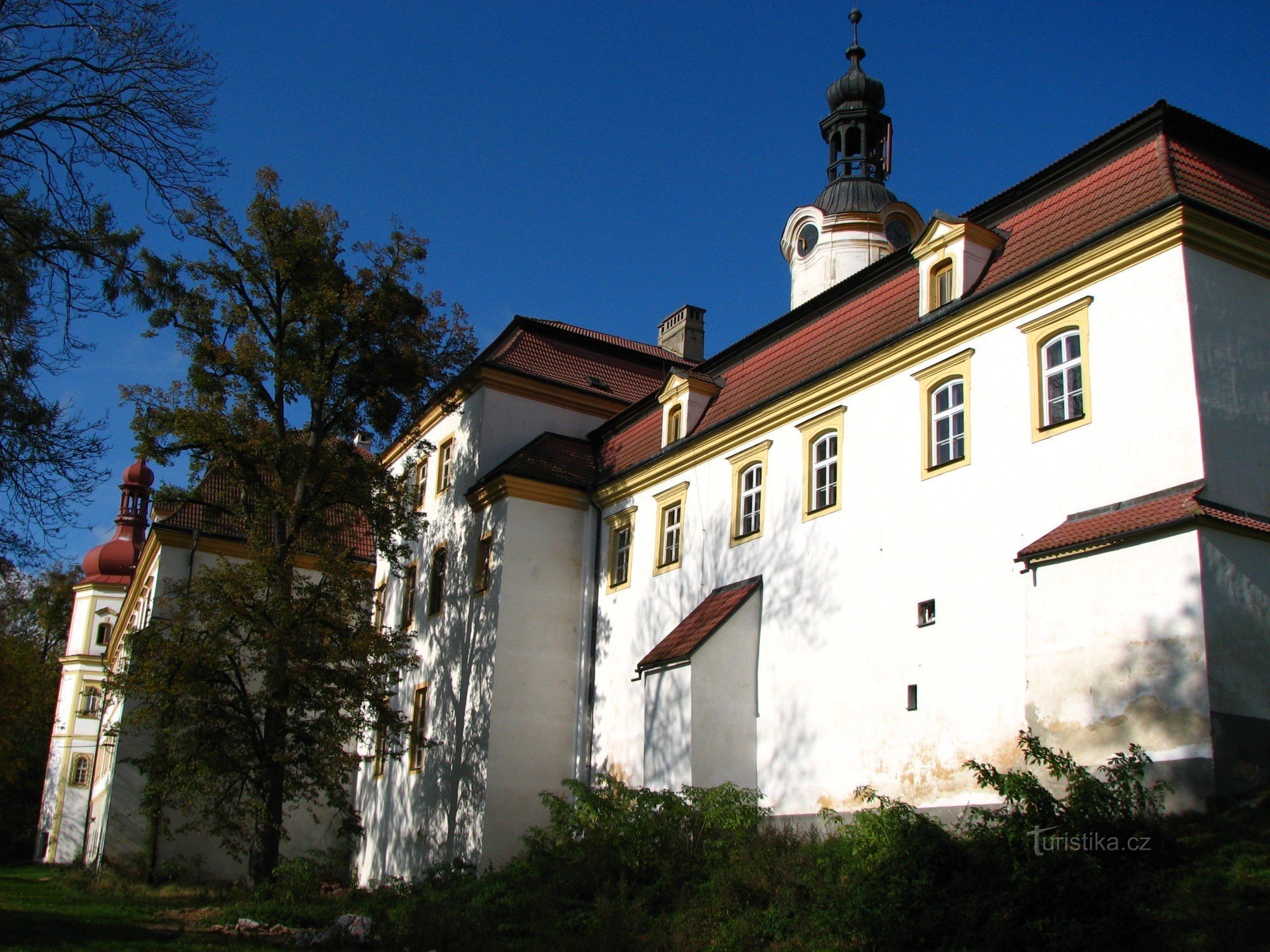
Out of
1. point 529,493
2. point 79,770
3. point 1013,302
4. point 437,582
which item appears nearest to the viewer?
point 1013,302

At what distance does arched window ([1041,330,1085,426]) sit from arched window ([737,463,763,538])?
5.77 metres

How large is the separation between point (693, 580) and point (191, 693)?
8840mm

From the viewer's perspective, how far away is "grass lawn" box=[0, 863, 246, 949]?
12.8 meters

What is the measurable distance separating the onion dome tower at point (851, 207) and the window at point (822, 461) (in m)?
14.0

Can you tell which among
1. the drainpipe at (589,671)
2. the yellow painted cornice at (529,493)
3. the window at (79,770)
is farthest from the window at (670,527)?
the window at (79,770)

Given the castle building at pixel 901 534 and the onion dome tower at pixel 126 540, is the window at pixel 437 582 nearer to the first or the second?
the castle building at pixel 901 534

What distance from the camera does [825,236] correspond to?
3120 cm

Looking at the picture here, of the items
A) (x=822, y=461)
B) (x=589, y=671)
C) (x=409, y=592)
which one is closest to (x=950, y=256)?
(x=822, y=461)

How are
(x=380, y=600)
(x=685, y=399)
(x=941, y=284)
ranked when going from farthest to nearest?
1. (x=380, y=600)
2. (x=685, y=399)
3. (x=941, y=284)

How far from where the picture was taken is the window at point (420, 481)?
2677cm

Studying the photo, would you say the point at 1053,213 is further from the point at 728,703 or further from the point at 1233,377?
the point at 728,703

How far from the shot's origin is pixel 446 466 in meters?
26.1

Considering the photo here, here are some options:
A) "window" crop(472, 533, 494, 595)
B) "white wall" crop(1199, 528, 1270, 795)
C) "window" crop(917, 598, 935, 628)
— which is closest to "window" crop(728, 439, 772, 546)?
"window" crop(917, 598, 935, 628)

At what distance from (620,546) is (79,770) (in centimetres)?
3763
